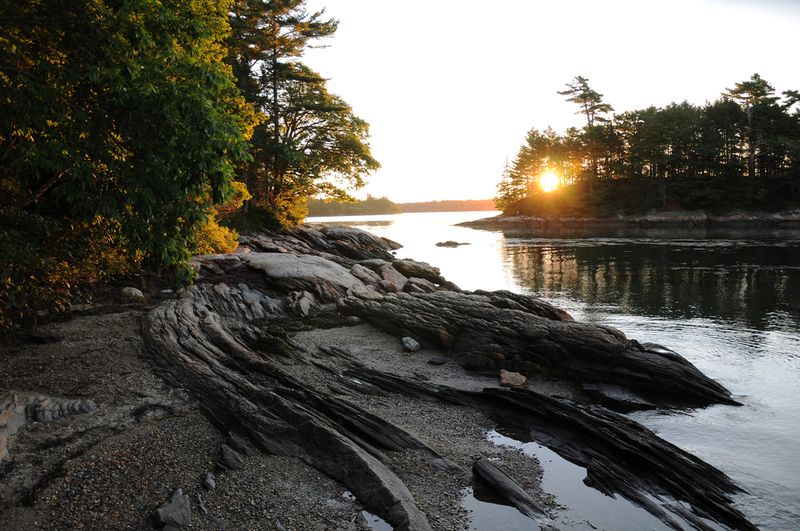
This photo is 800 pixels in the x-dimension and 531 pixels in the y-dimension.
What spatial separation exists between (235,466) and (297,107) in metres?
37.9

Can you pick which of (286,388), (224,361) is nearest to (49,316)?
(224,361)

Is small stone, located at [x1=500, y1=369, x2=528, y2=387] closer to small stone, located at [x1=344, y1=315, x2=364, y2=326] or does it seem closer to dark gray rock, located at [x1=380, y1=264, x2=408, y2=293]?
small stone, located at [x1=344, y1=315, x2=364, y2=326]

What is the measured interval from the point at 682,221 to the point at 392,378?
87261 mm

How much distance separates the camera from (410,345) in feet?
51.5

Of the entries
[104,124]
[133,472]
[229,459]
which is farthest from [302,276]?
[133,472]

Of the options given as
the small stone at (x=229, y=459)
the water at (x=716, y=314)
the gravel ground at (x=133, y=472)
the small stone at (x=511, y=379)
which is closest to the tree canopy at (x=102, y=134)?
the gravel ground at (x=133, y=472)

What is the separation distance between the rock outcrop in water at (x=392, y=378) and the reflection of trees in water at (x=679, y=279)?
31.9ft

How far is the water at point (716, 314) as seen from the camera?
944 centimetres

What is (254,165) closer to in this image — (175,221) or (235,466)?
(175,221)

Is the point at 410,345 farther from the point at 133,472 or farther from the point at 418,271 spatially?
the point at 418,271

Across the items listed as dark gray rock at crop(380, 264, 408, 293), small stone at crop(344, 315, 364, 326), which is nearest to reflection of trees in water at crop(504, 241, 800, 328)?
dark gray rock at crop(380, 264, 408, 293)

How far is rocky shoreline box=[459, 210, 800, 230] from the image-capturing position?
74.1 meters

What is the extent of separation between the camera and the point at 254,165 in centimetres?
3959

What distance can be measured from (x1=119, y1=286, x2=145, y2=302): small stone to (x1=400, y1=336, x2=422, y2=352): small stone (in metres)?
9.73
